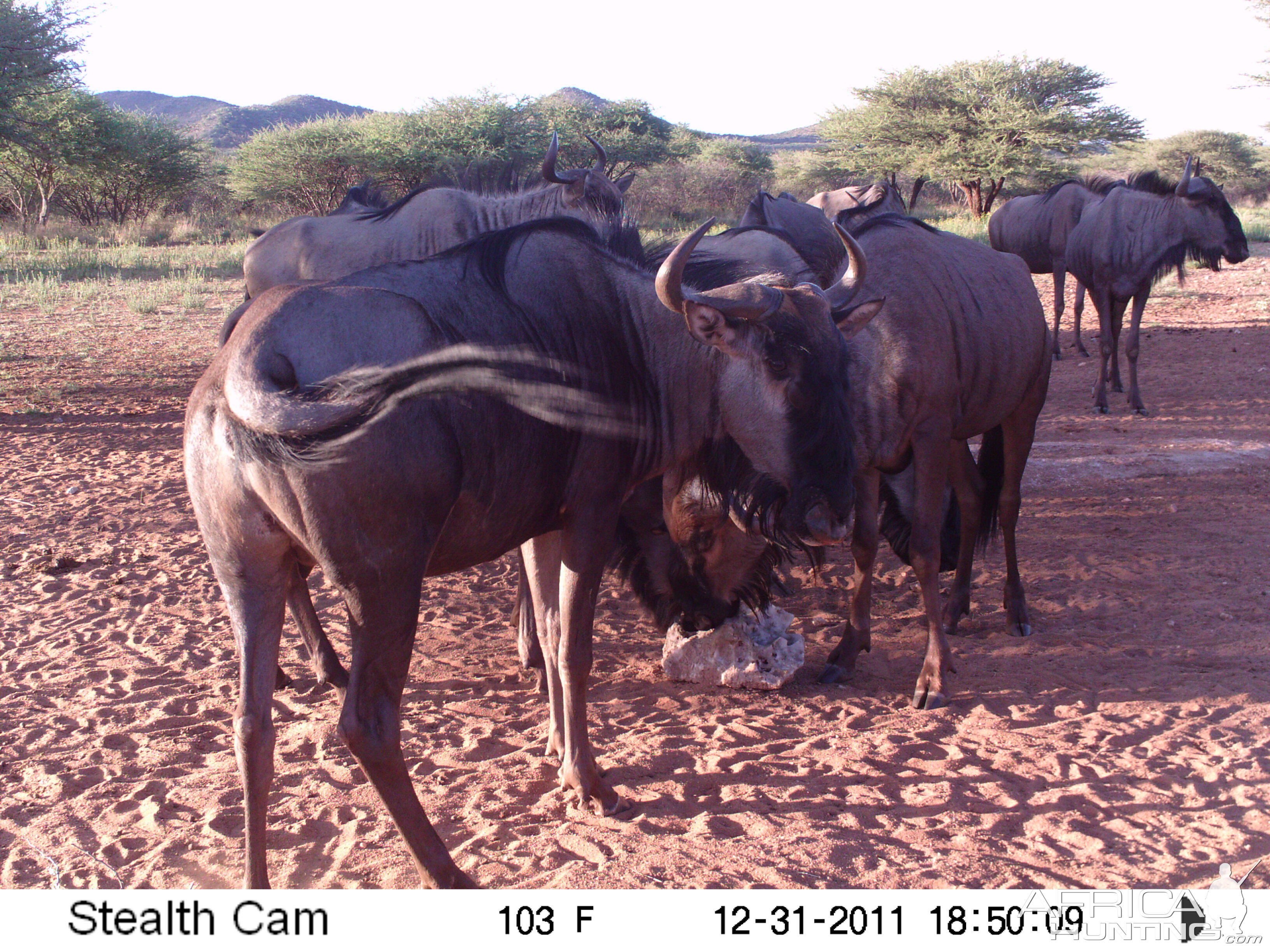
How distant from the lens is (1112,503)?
662cm

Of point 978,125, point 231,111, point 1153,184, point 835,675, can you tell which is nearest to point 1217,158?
point 978,125

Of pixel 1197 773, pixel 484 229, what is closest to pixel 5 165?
pixel 484 229

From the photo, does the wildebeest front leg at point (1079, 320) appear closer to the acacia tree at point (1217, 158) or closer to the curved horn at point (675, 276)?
the curved horn at point (675, 276)

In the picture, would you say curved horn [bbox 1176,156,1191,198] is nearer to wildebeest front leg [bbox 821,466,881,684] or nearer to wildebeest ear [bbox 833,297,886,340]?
wildebeest front leg [bbox 821,466,881,684]

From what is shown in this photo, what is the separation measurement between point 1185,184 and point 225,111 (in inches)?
3296

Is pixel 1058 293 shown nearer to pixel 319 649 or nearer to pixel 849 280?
pixel 849 280

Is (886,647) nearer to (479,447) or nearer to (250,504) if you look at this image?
(479,447)

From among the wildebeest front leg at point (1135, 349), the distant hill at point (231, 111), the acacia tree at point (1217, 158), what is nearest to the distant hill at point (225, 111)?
the distant hill at point (231, 111)

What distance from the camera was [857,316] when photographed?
10.6 ft

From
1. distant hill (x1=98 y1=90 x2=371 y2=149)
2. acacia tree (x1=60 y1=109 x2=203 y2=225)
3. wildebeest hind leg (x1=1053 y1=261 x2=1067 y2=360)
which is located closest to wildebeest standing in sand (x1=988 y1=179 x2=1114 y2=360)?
wildebeest hind leg (x1=1053 y1=261 x2=1067 y2=360)

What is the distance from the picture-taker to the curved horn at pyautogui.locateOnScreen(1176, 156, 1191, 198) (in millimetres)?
10047

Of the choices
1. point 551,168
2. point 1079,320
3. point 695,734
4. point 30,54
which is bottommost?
point 695,734

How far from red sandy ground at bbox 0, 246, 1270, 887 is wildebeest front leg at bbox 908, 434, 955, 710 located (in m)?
0.18

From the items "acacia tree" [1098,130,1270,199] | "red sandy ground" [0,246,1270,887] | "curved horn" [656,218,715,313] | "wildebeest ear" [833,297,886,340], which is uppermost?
"acacia tree" [1098,130,1270,199]
